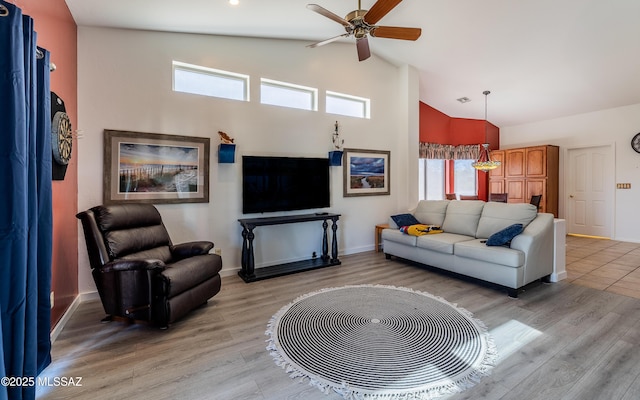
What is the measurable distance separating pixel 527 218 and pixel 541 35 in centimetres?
259

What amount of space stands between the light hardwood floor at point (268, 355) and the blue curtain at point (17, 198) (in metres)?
0.44

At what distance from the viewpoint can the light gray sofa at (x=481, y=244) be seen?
10.5ft

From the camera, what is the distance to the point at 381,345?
2.28m

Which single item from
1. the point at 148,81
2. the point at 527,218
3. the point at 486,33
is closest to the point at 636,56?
the point at 486,33

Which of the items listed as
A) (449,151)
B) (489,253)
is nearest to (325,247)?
(489,253)

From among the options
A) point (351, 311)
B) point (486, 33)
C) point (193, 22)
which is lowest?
point (351, 311)

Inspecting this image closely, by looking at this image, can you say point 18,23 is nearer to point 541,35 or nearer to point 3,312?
point 3,312

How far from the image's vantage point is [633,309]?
2820mm

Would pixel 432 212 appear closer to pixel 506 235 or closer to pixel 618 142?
pixel 506 235

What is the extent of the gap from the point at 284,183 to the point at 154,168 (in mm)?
1647

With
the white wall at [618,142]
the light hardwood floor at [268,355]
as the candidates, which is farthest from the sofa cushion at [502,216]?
the white wall at [618,142]

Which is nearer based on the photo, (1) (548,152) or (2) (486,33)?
(2) (486,33)

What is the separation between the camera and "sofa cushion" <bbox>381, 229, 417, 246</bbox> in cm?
427

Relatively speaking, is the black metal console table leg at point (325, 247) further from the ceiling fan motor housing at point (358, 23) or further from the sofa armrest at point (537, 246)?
the ceiling fan motor housing at point (358, 23)
